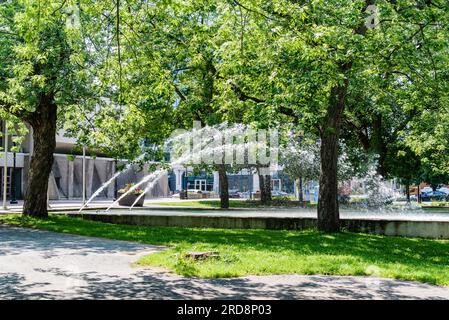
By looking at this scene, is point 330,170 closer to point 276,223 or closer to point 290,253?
point 276,223

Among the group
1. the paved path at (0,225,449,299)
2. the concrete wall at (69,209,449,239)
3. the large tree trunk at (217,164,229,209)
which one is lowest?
the paved path at (0,225,449,299)

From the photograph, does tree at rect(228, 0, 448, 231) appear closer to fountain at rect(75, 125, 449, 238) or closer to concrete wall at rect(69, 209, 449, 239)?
concrete wall at rect(69, 209, 449, 239)

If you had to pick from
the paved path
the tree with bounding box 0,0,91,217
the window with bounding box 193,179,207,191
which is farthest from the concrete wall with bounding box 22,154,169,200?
the paved path

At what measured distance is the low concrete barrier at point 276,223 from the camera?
53.8 ft

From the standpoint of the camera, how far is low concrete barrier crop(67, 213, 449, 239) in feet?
53.8

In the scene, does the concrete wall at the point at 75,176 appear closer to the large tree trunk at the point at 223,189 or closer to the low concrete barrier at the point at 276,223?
the large tree trunk at the point at 223,189

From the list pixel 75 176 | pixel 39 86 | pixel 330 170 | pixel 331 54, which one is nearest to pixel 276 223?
pixel 330 170

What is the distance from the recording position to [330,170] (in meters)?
16.1

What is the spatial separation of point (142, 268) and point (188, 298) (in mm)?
2643

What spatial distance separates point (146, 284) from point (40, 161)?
14408 mm

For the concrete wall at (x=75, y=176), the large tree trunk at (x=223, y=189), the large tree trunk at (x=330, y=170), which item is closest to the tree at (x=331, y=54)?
the large tree trunk at (x=330, y=170)

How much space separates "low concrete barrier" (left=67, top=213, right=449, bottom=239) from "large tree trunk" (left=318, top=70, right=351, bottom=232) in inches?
44.2

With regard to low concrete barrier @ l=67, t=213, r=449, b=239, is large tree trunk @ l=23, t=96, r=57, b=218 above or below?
above
